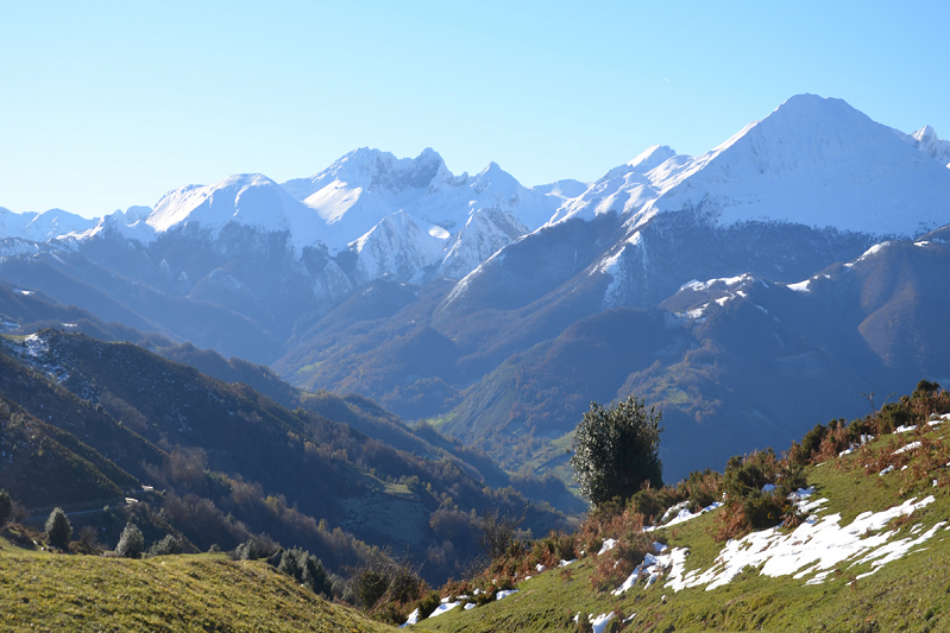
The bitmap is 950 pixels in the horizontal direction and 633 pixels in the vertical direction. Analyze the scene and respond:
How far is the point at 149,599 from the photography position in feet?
77.0

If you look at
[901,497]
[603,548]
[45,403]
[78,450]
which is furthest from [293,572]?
[45,403]

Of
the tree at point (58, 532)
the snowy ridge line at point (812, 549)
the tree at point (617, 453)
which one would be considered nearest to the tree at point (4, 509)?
the tree at point (58, 532)

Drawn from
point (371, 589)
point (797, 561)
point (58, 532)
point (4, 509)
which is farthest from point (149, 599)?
point (4, 509)

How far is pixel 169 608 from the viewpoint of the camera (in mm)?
23172

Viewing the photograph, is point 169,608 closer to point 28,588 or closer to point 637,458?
point 28,588

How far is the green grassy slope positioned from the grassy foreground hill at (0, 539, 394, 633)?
7815 mm

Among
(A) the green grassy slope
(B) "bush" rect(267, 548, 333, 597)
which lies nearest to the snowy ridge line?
(A) the green grassy slope

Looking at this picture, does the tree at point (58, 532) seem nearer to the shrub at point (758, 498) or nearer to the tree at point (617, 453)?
the tree at point (617, 453)

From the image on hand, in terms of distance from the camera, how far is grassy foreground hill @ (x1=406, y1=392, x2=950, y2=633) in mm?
19156

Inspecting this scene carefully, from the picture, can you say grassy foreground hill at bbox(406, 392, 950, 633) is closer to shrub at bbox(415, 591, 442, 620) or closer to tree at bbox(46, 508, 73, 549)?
shrub at bbox(415, 591, 442, 620)

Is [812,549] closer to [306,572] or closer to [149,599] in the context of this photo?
[149,599]

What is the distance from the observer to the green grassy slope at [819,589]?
18172mm

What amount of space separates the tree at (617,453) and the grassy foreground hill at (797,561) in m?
13.0

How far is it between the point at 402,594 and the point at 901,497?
32295mm
